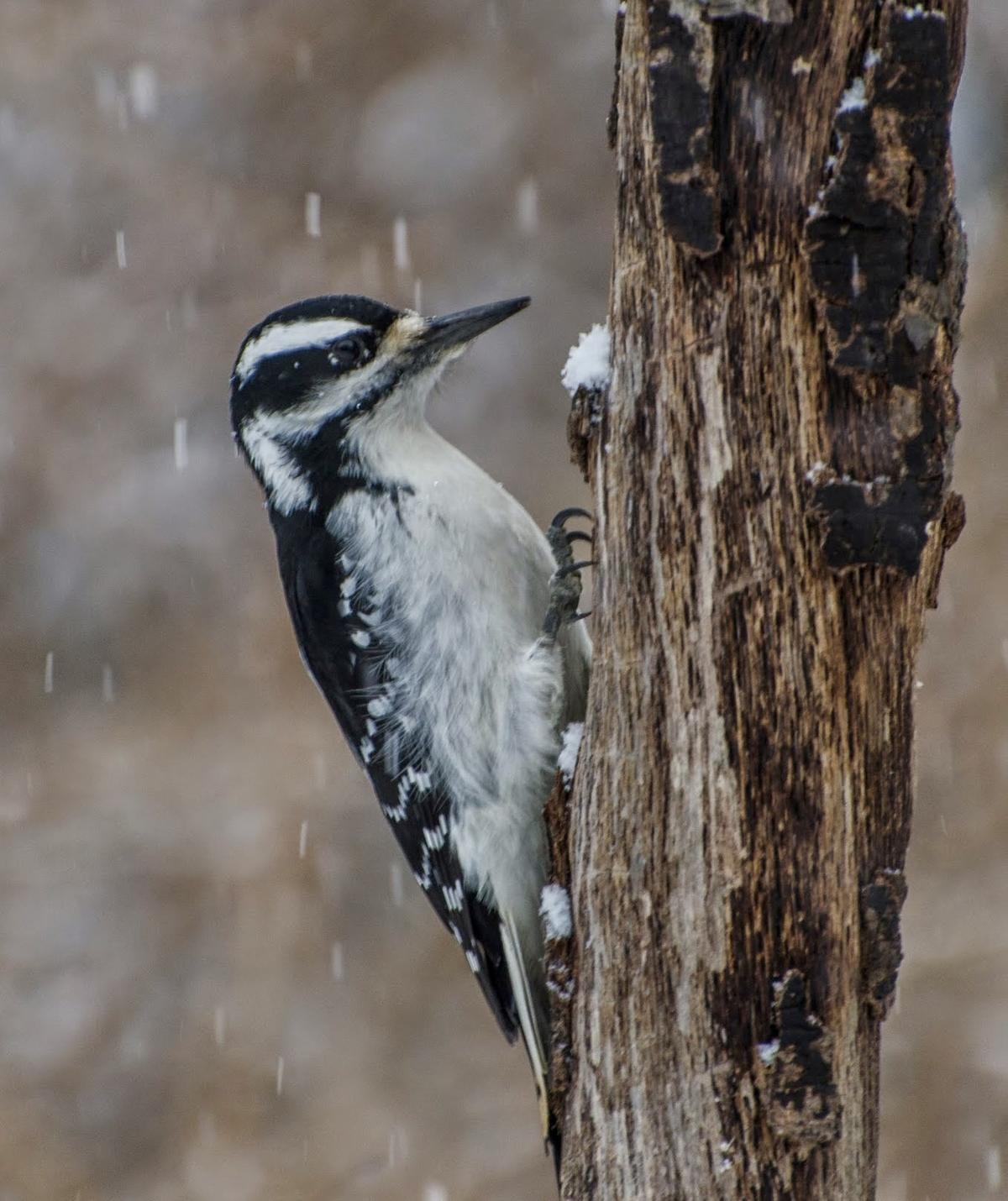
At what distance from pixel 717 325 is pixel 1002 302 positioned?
142 inches

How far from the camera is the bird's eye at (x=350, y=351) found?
3.28m

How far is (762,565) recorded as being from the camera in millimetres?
2139

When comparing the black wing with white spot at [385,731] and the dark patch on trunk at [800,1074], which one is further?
the black wing with white spot at [385,731]

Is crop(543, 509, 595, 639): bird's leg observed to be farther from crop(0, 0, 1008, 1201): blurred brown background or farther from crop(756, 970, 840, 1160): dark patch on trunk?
crop(0, 0, 1008, 1201): blurred brown background

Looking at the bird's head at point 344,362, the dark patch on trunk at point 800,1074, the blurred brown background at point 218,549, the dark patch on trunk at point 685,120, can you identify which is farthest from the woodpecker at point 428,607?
the blurred brown background at point 218,549

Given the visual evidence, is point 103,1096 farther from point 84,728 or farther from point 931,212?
A: point 931,212

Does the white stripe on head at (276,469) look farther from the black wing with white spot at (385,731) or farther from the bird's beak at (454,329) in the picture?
the bird's beak at (454,329)

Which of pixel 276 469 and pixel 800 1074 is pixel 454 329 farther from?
pixel 800 1074

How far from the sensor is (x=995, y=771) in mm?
5207

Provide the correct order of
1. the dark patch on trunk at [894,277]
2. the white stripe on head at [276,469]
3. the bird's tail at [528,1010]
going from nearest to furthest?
1. the dark patch on trunk at [894,277]
2. the bird's tail at [528,1010]
3. the white stripe on head at [276,469]

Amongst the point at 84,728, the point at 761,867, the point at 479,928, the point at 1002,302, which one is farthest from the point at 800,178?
the point at 84,728

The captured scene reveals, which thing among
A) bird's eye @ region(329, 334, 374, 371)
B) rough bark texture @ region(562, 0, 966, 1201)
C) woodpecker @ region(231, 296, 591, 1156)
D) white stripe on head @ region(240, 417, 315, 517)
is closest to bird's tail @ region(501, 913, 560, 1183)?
woodpecker @ region(231, 296, 591, 1156)

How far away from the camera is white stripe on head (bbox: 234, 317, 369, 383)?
3262 mm

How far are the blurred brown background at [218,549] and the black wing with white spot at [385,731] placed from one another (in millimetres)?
2443
